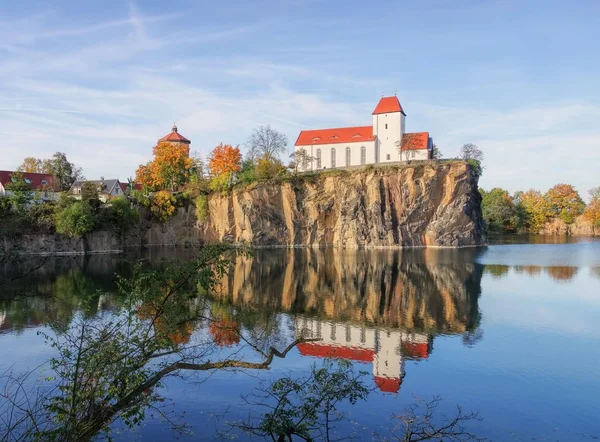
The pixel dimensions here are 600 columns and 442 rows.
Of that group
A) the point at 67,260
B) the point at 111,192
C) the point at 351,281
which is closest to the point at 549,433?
the point at 351,281

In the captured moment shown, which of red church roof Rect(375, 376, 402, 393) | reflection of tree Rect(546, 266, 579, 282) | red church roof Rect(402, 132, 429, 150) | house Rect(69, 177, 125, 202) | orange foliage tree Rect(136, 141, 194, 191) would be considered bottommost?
red church roof Rect(375, 376, 402, 393)

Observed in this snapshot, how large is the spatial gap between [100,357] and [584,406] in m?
13.9

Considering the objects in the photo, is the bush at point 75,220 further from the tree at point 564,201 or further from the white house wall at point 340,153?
the tree at point 564,201

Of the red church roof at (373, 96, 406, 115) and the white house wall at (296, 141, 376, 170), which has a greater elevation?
the red church roof at (373, 96, 406, 115)

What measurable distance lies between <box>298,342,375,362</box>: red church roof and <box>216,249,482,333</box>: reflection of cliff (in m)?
4.53

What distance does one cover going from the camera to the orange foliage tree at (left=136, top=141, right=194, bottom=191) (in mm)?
75188

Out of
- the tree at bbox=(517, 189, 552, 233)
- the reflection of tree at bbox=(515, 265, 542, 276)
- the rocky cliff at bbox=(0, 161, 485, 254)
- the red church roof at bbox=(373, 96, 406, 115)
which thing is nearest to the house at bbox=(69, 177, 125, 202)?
the rocky cliff at bbox=(0, 161, 485, 254)

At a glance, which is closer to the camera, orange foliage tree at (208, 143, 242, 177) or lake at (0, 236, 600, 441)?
lake at (0, 236, 600, 441)

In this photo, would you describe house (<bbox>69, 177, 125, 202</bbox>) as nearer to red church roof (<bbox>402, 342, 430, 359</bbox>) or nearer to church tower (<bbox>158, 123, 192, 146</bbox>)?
church tower (<bbox>158, 123, 192, 146</bbox>)

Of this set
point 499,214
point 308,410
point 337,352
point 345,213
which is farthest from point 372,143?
point 308,410

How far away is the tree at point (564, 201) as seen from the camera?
108938 mm

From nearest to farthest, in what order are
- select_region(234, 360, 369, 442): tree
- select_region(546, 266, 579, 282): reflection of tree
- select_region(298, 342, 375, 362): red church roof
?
select_region(234, 360, 369, 442): tree → select_region(298, 342, 375, 362): red church roof → select_region(546, 266, 579, 282): reflection of tree

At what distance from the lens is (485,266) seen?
1858 inches

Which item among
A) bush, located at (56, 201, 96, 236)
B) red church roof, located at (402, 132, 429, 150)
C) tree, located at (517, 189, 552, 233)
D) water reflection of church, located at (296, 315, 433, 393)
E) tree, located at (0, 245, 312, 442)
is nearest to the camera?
tree, located at (0, 245, 312, 442)
